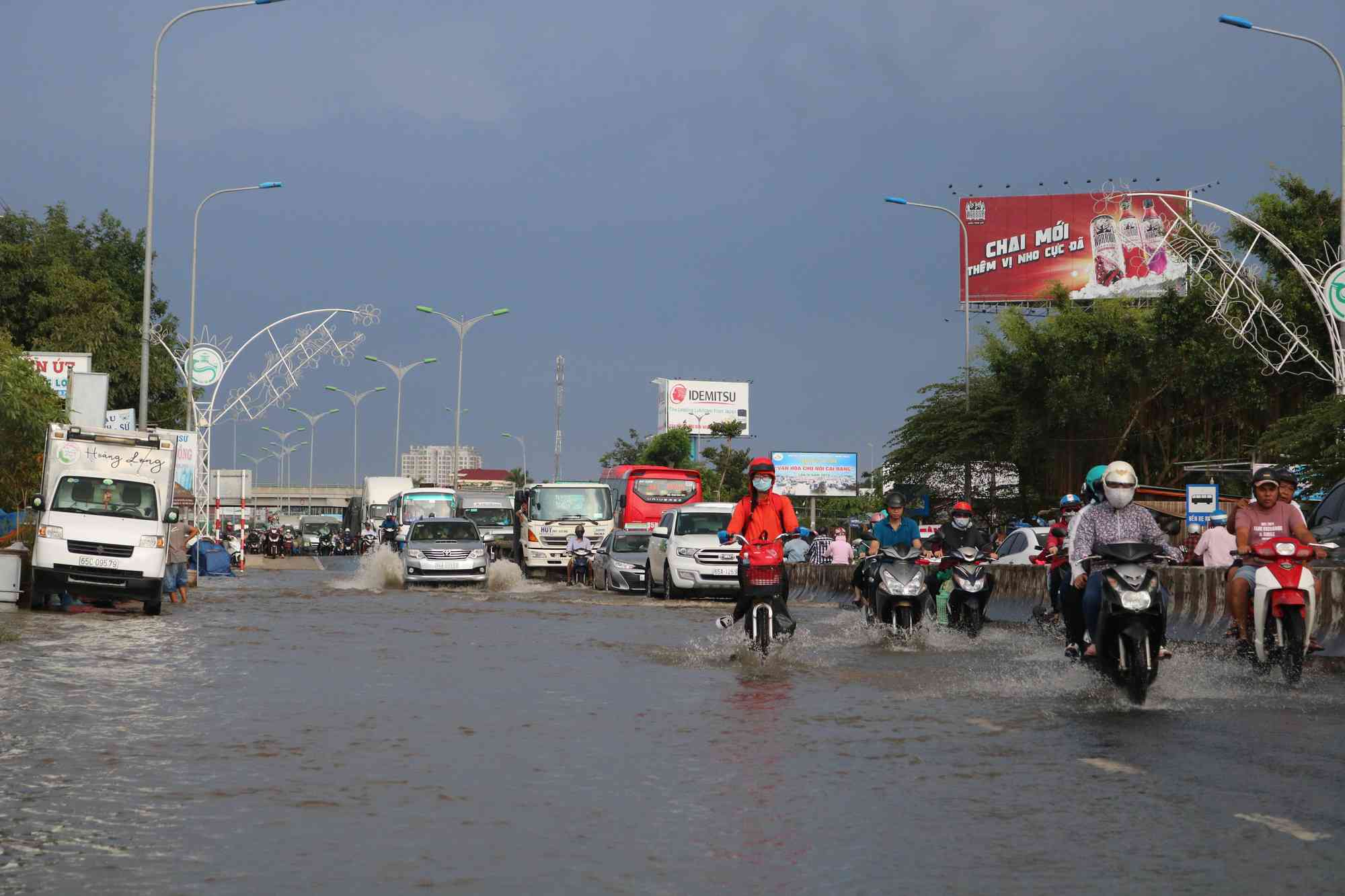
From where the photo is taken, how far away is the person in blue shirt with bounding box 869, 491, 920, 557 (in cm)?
1695

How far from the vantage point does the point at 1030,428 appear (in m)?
56.1

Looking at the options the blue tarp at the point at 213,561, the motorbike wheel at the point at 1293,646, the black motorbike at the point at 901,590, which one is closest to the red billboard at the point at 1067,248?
the blue tarp at the point at 213,561

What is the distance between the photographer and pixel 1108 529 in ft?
38.4

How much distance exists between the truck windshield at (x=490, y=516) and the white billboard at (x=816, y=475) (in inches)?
1796

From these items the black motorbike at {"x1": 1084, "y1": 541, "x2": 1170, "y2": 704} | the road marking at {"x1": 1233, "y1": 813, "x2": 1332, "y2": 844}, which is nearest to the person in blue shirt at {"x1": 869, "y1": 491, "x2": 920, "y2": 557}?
the black motorbike at {"x1": 1084, "y1": 541, "x2": 1170, "y2": 704}

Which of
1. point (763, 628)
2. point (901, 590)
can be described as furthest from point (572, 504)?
point (763, 628)

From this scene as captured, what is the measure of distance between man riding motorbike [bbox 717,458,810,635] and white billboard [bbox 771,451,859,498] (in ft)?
283

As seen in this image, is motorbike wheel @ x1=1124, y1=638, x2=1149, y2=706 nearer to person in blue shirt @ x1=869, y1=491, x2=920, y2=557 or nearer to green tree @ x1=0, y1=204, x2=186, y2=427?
person in blue shirt @ x1=869, y1=491, x2=920, y2=557

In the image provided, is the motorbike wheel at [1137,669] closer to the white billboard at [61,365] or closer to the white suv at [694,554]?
the white suv at [694,554]

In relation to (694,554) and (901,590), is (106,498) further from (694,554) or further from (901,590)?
(901,590)

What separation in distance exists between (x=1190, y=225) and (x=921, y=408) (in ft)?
85.4

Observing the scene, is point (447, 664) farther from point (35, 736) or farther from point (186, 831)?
point (186, 831)

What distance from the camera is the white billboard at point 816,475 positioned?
10169 centimetres

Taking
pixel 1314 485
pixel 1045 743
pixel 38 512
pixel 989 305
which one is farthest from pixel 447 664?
pixel 989 305
